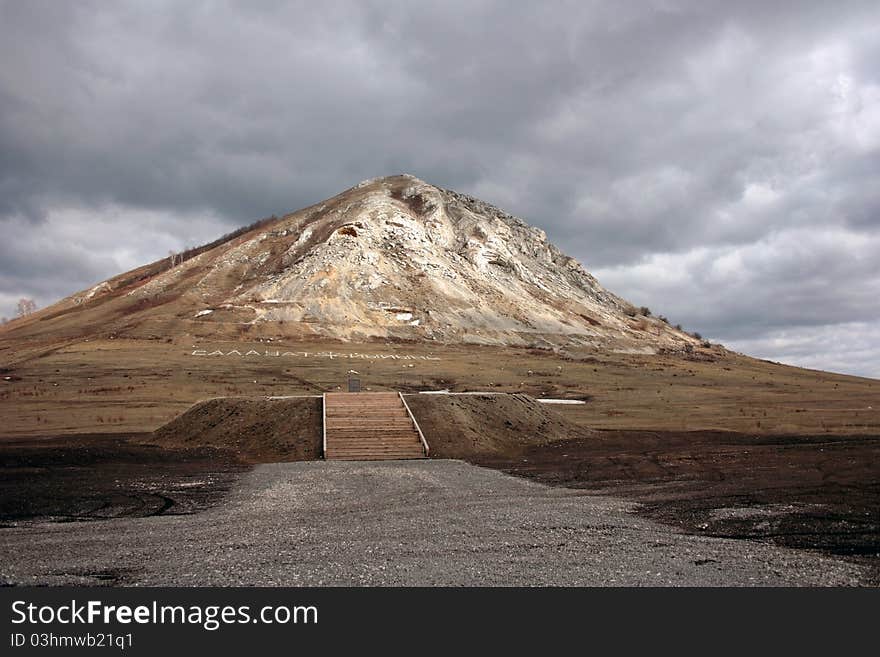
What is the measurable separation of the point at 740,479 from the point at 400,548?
1097cm

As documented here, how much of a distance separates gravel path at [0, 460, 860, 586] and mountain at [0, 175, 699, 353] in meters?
63.4

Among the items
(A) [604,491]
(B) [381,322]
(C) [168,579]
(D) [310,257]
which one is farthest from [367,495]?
(D) [310,257]

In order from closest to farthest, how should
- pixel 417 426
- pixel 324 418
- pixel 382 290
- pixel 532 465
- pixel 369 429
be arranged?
pixel 532 465 < pixel 369 429 < pixel 417 426 < pixel 324 418 < pixel 382 290

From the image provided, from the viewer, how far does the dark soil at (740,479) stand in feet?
38.5

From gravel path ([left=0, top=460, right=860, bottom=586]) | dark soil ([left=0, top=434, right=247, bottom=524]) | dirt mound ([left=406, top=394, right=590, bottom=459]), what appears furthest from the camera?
dirt mound ([left=406, top=394, right=590, bottom=459])

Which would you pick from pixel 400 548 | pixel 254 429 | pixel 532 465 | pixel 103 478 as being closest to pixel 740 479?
pixel 532 465

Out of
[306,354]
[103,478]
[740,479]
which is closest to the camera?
[740,479]

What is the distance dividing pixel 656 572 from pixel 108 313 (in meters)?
93.2

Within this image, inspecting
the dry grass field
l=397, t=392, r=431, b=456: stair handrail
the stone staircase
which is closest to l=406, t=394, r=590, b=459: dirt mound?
l=397, t=392, r=431, b=456: stair handrail

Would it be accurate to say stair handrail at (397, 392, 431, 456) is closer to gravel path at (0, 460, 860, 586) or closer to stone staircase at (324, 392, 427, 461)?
stone staircase at (324, 392, 427, 461)

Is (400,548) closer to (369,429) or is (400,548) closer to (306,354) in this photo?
(369,429)

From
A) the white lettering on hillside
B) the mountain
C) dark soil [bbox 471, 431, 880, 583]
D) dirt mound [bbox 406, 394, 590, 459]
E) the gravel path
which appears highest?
the mountain

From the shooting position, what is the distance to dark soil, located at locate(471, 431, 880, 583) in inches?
462

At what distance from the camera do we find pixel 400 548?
1077cm
